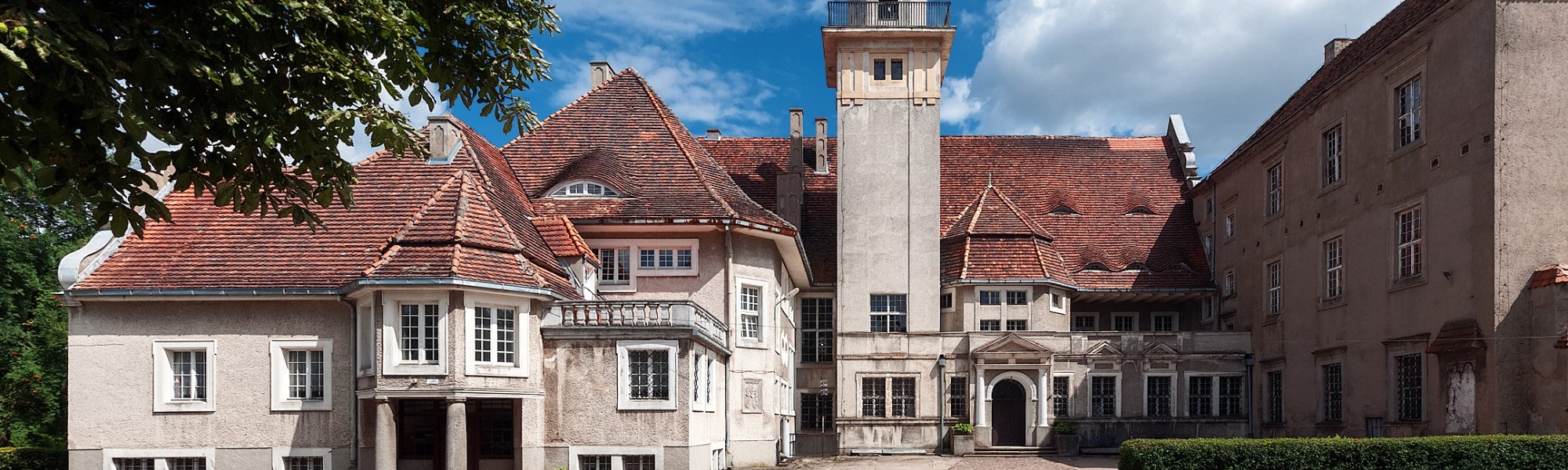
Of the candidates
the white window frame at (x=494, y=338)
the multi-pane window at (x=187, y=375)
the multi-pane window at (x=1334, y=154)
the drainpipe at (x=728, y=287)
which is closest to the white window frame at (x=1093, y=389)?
the multi-pane window at (x=1334, y=154)

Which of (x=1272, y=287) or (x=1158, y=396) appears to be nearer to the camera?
(x=1272, y=287)

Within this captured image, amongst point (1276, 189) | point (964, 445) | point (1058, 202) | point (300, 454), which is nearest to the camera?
point (300, 454)

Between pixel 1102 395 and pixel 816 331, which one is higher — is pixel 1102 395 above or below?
below

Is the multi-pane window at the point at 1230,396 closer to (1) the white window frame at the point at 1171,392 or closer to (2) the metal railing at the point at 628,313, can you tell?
(1) the white window frame at the point at 1171,392

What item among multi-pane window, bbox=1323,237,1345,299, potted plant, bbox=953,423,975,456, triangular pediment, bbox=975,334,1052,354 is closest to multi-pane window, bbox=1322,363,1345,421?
multi-pane window, bbox=1323,237,1345,299

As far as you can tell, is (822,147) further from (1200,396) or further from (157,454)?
(157,454)

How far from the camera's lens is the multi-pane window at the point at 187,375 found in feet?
80.9

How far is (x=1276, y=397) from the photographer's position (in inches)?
1416

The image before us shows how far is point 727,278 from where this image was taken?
97.7 feet

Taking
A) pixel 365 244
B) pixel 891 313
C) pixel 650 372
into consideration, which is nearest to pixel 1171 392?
pixel 891 313

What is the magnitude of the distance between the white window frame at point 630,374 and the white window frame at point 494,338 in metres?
1.82

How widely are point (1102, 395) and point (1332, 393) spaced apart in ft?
26.5

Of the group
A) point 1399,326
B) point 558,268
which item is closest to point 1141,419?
point 1399,326

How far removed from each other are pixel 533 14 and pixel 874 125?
27.7 meters
